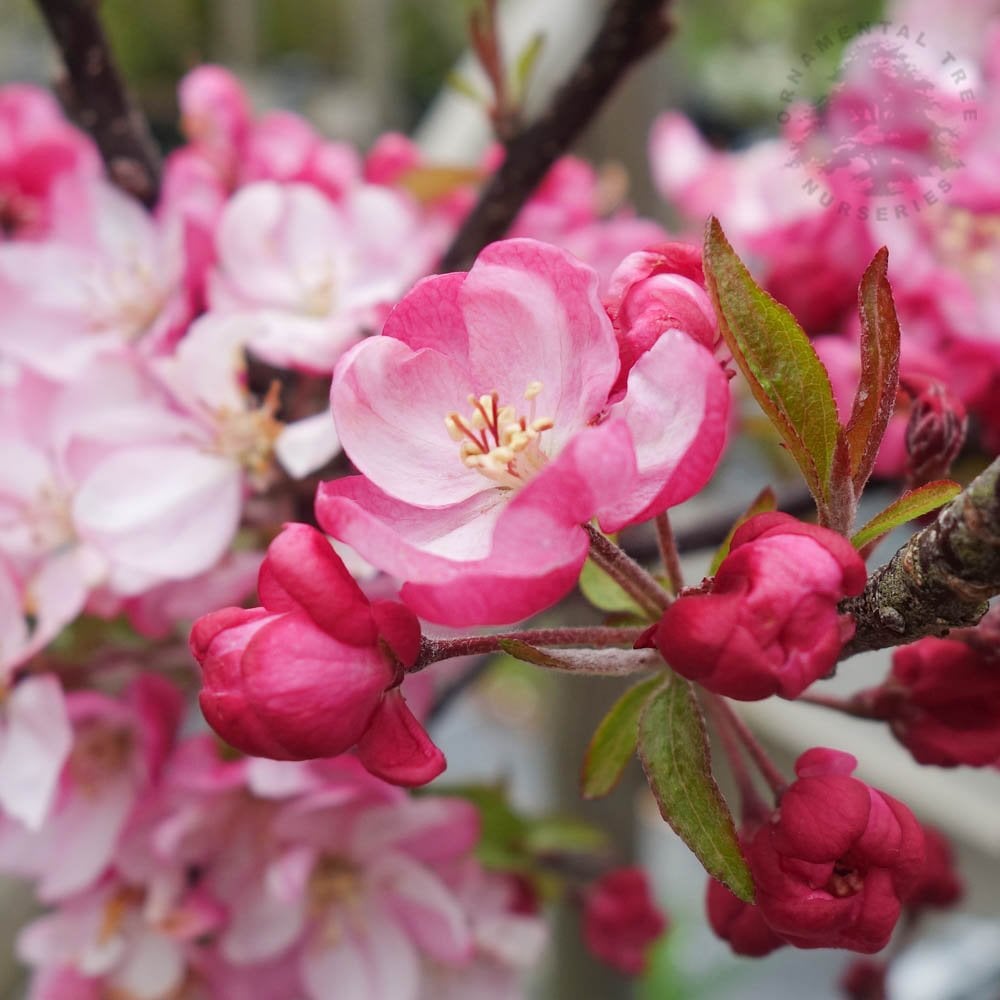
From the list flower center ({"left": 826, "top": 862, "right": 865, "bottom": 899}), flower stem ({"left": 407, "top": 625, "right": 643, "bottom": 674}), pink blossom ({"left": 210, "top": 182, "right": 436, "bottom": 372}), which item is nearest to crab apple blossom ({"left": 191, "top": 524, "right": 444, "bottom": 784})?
flower stem ({"left": 407, "top": 625, "right": 643, "bottom": 674})

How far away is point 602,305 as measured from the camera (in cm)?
27

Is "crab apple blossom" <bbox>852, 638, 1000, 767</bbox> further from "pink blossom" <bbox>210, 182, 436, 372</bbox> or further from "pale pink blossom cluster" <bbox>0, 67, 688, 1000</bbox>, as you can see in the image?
"pink blossom" <bbox>210, 182, 436, 372</bbox>

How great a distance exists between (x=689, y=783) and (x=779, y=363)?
0.11 m

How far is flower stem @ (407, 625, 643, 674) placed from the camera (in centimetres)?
26

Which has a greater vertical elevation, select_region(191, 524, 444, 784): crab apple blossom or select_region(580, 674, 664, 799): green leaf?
select_region(191, 524, 444, 784): crab apple blossom

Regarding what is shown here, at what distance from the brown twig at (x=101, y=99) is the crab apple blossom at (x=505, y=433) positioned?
13.5 inches

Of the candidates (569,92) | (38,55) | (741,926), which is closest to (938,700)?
(741,926)

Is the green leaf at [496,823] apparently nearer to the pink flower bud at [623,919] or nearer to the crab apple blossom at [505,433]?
the pink flower bud at [623,919]

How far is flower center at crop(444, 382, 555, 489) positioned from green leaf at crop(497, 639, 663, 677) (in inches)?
2.2

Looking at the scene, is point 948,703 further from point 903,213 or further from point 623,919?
point 623,919

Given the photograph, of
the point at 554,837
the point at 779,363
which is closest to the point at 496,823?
the point at 554,837

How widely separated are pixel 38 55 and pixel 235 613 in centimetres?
335

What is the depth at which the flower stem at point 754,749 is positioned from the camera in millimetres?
309

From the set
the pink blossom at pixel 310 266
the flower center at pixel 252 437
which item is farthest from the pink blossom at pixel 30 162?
the flower center at pixel 252 437
